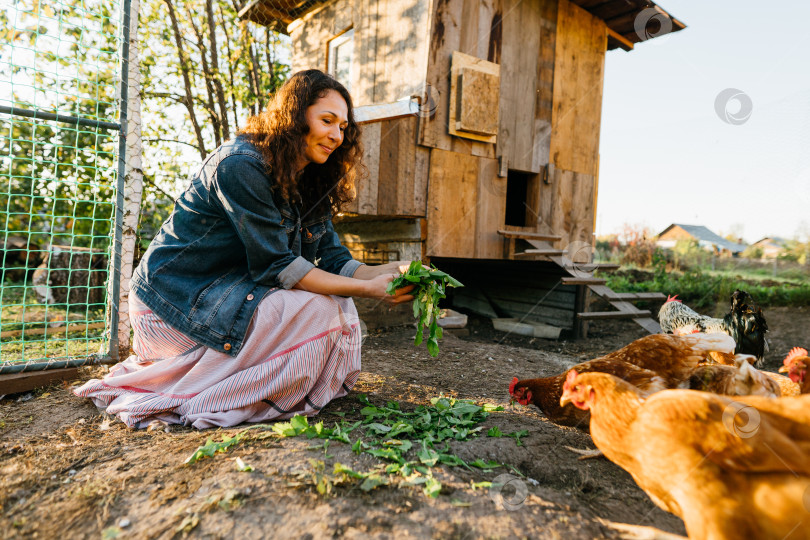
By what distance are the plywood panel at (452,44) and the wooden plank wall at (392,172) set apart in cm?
21

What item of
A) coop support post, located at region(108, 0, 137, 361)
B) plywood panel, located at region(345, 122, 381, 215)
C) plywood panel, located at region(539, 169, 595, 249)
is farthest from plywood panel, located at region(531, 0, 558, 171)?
Answer: coop support post, located at region(108, 0, 137, 361)

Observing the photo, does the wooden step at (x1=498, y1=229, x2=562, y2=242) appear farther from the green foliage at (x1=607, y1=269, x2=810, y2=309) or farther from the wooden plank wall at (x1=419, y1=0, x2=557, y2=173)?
the green foliage at (x1=607, y1=269, x2=810, y2=309)

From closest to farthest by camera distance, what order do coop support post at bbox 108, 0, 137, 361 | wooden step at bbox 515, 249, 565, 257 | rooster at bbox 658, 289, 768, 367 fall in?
coop support post at bbox 108, 0, 137, 361
rooster at bbox 658, 289, 768, 367
wooden step at bbox 515, 249, 565, 257

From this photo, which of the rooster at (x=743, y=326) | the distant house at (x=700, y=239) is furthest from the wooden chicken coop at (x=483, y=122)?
the distant house at (x=700, y=239)

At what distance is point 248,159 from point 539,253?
4.21 metres

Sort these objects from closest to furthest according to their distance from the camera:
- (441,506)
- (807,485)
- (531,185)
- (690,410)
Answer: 1. (807,485)
2. (690,410)
3. (441,506)
4. (531,185)

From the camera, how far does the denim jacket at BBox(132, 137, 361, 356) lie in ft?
7.14

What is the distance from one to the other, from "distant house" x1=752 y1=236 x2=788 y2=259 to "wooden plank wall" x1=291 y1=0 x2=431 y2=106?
769 cm

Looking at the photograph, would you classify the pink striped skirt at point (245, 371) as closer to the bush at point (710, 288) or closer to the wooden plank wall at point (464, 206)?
the wooden plank wall at point (464, 206)

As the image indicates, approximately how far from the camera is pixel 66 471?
174cm

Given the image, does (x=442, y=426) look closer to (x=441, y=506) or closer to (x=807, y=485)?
(x=441, y=506)

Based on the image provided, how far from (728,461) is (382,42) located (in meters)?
5.60

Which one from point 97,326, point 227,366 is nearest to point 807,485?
point 227,366

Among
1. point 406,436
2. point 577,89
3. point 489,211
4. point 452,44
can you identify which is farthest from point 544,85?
→ point 406,436
